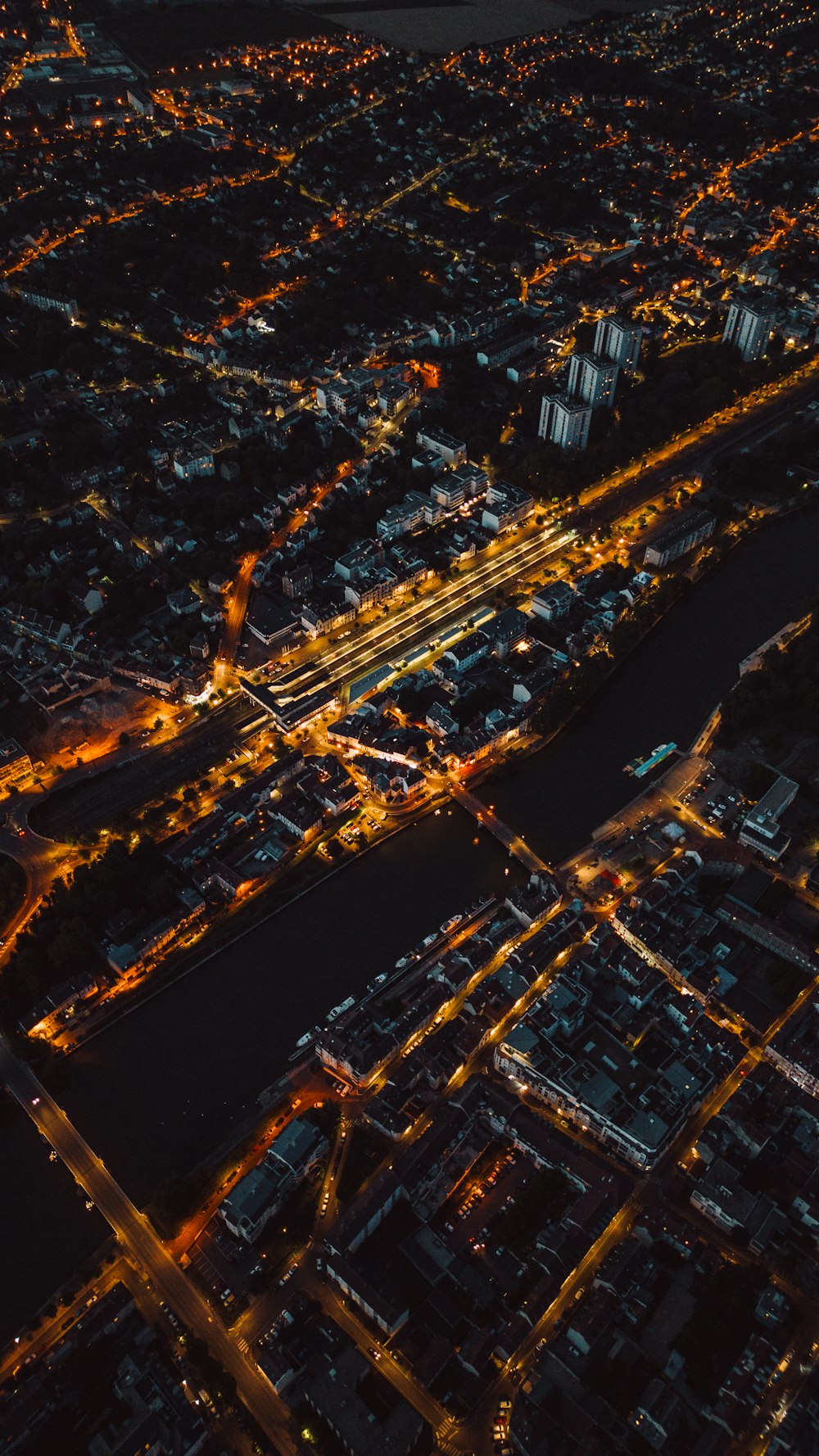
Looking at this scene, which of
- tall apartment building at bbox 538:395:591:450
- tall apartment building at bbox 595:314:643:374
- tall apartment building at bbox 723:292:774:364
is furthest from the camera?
tall apartment building at bbox 723:292:774:364

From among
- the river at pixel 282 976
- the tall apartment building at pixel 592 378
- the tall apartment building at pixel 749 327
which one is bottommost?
the river at pixel 282 976

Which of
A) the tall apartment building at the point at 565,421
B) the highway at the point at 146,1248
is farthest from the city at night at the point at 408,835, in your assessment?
the tall apartment building at the point at 565,421

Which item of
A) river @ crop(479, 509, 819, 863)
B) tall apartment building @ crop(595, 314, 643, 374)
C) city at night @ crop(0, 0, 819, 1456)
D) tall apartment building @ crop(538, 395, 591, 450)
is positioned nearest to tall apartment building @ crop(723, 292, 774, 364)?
city at night @ crop(0, 0, 819, 1456)

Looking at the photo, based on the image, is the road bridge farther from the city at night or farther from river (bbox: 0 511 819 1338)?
river (bbox: 0 511 819 1338)

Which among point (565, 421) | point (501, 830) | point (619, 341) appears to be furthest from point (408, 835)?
point (619, 341)

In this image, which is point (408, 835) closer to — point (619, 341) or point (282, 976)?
point (282, 976)

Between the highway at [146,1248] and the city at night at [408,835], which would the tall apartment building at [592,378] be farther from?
the highway at [146,1248]
